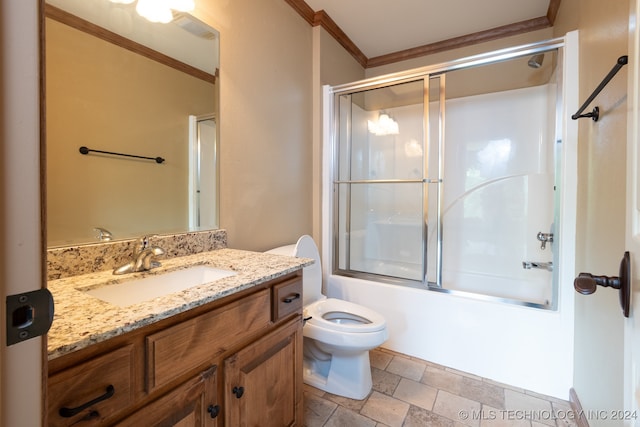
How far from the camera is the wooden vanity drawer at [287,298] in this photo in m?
1.13

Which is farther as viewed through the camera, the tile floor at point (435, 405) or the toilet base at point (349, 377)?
the toilet base at point (349, 377)

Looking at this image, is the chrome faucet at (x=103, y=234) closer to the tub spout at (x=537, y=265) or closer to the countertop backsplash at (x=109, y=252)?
the countertop backsplash at (x=109, y=252)

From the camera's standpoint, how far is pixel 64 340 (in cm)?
57

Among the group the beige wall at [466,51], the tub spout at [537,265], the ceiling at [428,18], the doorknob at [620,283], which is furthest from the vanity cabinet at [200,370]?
the beige wall at [466,51]

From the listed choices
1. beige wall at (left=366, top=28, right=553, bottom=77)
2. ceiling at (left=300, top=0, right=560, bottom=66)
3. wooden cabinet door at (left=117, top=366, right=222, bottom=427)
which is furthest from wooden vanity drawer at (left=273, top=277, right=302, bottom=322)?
beige wall at (left=366, top=28, right=553, bottom=77)

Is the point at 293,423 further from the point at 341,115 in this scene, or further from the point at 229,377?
the point at 341,115

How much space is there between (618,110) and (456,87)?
1.79 metres

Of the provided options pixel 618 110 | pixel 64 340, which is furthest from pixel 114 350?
pixel 618 110

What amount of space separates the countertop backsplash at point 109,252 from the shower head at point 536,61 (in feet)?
7.65

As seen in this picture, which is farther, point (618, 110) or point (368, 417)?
point (368, 417)

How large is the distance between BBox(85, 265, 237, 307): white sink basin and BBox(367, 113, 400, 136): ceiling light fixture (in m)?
2.24

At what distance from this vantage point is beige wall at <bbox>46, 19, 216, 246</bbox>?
3.43 ft

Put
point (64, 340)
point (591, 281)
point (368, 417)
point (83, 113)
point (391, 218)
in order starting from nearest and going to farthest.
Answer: point (64, 340), point (591, 281), point (83, 113), point (368, 417), point (391, 218)

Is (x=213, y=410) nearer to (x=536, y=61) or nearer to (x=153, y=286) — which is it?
(x=153, y=286)
